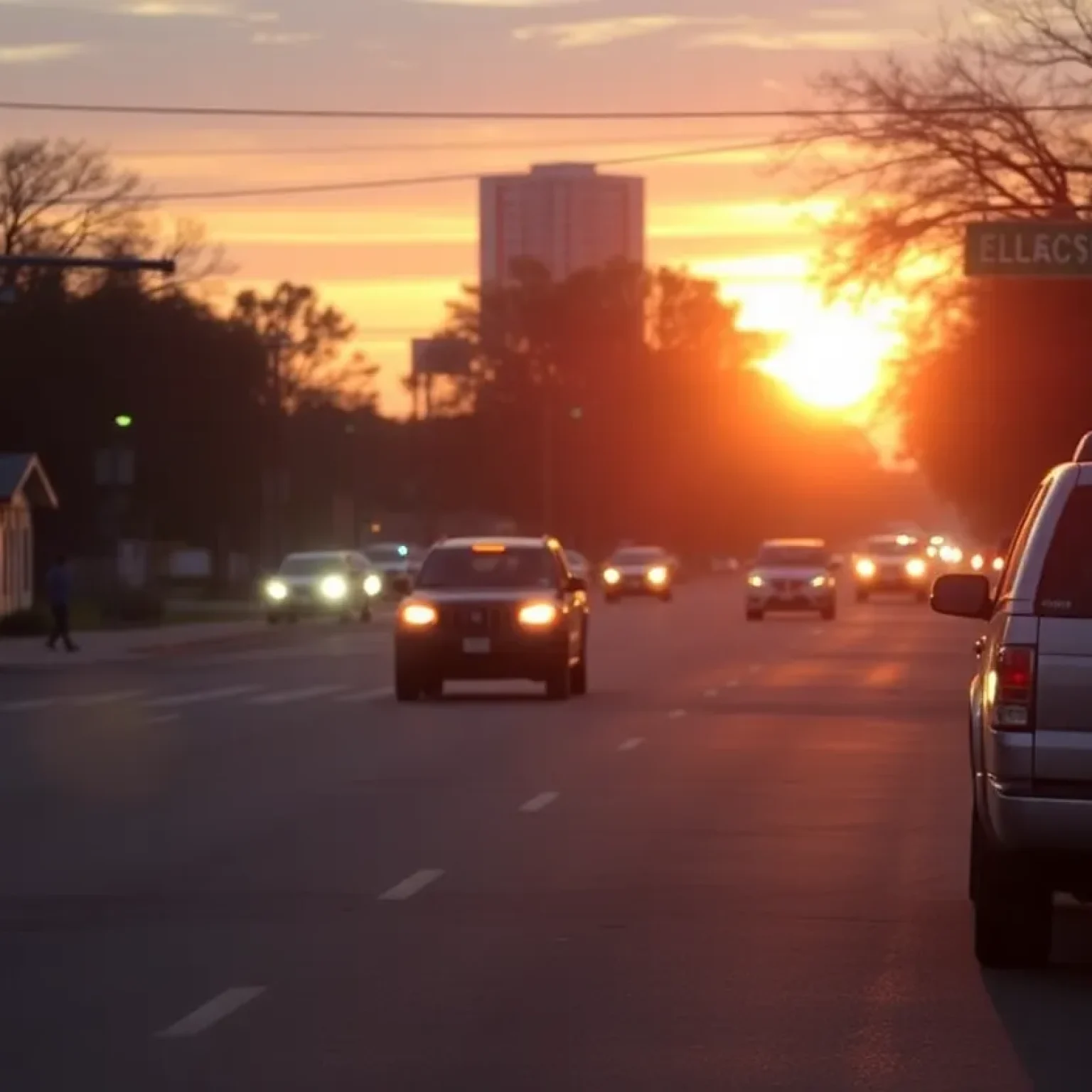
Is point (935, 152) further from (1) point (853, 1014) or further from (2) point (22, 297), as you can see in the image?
(1) point (853, 1014)

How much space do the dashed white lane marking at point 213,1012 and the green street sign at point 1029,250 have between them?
1164 inches

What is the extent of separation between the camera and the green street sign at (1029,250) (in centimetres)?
3922

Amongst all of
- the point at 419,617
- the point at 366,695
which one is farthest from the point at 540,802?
the point at 366,695

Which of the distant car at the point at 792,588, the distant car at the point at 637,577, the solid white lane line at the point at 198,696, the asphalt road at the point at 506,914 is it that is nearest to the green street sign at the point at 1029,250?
the solid white lane line at the point at 198,696

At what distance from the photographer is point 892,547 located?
82.4 m

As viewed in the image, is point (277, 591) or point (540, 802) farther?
point (277, 591)

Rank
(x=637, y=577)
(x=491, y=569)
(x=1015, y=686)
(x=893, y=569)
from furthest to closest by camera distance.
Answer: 1. (x=637, y=577)
2. (x=893, y=569)
3. (x=491, y=569)
4. (x=1015, y=686)

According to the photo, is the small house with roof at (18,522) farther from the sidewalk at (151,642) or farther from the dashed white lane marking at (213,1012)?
the dashed white lane marking at (213,1012)

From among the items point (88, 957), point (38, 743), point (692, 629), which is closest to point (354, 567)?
point (692, 629)

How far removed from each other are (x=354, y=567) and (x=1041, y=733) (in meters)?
56.8

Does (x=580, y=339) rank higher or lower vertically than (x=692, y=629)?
higher

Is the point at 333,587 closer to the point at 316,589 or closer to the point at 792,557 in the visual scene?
the point at 316,589

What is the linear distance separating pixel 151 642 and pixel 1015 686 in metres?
41.4

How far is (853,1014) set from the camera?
1048 cm
